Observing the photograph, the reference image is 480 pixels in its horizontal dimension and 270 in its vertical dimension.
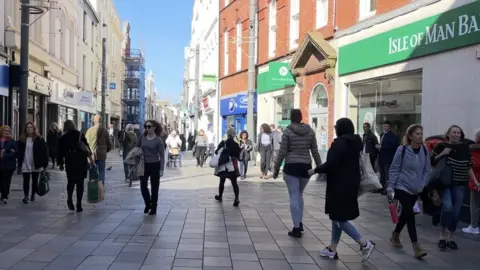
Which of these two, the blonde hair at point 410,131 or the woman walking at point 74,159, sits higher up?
the blonde hair at point 410,131

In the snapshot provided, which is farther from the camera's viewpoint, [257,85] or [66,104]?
[66,104]

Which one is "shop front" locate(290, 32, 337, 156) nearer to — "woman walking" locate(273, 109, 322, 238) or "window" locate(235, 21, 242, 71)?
"window" locate(235, 21, 242, 71)

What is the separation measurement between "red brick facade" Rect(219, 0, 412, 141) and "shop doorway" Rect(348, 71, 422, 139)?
3.93 feet

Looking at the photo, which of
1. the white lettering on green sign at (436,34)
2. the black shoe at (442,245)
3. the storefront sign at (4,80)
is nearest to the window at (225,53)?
the storefront sign at (4,80)

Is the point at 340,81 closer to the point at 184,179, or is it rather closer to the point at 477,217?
the point at 184,179

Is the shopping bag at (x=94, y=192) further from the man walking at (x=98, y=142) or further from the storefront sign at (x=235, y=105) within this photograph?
the storefront sign at (x=235, y=105)

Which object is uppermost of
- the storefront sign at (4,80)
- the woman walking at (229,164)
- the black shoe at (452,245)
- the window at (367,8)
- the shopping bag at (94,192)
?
the window at (367,8)

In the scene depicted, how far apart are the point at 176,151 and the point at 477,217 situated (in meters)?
15.1

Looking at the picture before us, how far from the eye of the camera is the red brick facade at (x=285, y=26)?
16062mm

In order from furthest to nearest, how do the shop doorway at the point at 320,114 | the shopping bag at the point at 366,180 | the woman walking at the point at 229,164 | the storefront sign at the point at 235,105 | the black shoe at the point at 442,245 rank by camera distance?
the storefront sign at the point at 235,105
the shop doorway at the point at 320,114
the woman walking at the point at 229,164
the black shoe at the point at 442,245
the shopping bag at the point at 366,180

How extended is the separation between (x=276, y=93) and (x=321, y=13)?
5227 mm

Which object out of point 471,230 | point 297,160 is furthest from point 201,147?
point 471,230

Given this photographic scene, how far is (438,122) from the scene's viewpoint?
11.4 m

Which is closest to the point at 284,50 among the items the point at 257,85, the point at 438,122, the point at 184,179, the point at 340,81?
the point at 257,85
